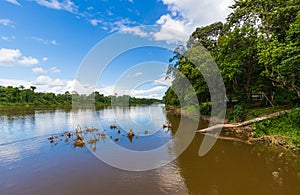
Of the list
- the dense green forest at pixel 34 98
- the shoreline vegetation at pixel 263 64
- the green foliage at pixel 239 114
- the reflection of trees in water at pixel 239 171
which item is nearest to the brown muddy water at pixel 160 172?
the reflection of trees in water at pixel 239 171

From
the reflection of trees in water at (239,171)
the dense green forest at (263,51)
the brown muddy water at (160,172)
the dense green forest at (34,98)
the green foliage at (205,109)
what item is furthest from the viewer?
the dense green forest at (34,98)

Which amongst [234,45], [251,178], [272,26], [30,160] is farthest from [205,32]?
[30,160]

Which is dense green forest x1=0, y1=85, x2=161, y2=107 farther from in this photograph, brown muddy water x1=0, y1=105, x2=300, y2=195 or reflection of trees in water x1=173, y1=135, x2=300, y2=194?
reflection of trees in water x1=173, y1=135, x2=300, y2=194

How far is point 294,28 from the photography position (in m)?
9.19

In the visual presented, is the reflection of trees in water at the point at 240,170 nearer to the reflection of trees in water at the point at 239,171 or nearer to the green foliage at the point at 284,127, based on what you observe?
the reflection of trees in water at the point at 239,171

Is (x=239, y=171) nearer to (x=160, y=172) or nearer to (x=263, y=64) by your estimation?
(x=160, y=172)

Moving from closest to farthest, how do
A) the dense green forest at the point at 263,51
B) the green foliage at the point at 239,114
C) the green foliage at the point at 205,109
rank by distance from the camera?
the dense green forest at the point at 263,51
the green foliage at the point at 239,114
the green foliage at the point at 205,109

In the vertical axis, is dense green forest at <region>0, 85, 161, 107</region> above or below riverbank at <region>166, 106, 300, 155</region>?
above

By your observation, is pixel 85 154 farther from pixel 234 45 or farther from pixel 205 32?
pixel 205 32

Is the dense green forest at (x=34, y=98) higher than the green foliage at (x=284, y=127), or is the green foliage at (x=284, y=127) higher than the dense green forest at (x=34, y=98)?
the dense green forest at (x=34, y=98)

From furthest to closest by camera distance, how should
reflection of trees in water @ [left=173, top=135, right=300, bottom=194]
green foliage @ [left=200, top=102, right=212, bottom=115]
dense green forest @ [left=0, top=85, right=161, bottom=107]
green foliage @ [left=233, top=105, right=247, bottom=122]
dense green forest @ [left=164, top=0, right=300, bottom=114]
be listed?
dense green forest @ [left=0, top=85, right=161, bottom=107] < green foliage @ [left=200, top=102, right=212, bottom=115] < green foliage @ [left=233, top=105, right=247, bottom=122] < dense green forest @ [left=164, top=0, right=300, bottom=114] < reflection of trees in water @ [left=173, top=135, right=300, bottom=194]

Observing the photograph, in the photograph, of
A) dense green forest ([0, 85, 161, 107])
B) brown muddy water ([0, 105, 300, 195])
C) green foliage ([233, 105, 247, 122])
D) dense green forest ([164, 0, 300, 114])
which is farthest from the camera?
dense green forest ([0, 85, 161, 107])

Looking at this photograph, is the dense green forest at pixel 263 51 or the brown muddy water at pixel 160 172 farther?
the dense green forest at pixel 263 51

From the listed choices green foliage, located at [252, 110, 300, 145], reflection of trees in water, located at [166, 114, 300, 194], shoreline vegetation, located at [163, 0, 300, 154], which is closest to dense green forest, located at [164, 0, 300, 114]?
shoreline vegetation, located at [163, 0, 300, 154]
